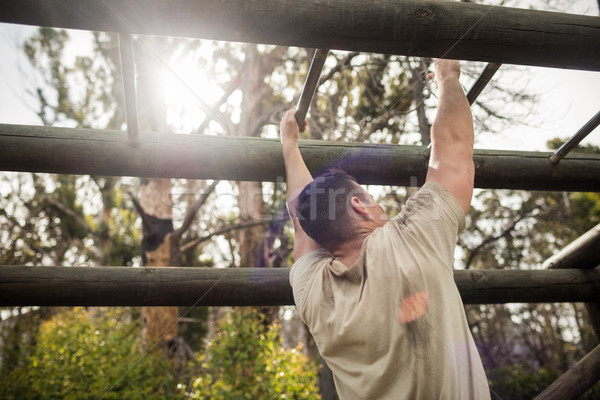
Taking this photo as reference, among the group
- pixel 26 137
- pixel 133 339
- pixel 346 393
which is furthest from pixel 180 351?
pixel 346 393

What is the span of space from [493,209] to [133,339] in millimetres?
12639

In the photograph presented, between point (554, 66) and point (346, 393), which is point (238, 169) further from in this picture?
point (554, 66)

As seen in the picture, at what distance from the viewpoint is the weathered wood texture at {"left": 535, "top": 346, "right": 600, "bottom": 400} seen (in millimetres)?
2719

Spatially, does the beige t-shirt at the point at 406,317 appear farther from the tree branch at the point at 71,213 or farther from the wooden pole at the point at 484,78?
the tree branch at the point at 71,213

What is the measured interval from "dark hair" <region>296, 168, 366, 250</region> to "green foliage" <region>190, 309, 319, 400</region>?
145 inches

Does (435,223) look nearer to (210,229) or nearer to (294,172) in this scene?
(294,172)

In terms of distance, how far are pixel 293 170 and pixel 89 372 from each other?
15.7 ft

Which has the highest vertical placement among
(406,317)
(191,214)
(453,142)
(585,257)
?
(191,214)

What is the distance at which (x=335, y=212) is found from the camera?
4.78ft

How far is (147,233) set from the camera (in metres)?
6.24

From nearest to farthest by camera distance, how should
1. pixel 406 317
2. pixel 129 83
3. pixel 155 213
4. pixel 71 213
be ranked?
1. pixel 406 317
2. pixel 129 83
3. pixel 155 213
4. pixel 71 213

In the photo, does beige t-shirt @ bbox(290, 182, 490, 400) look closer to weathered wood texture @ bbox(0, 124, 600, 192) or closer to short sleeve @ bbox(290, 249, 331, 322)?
short sleeve @ bbox(290, 249, 331, 322)

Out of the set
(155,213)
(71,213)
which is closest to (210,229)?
(155,213)

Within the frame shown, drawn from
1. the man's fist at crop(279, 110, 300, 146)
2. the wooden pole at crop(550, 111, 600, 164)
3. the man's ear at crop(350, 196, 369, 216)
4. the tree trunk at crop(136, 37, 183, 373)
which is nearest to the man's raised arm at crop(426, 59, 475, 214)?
the man's ear at crop(350, 196, 369, 216)
